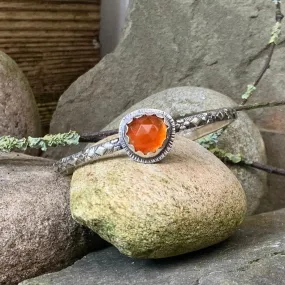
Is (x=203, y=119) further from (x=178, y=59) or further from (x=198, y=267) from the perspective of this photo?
(x=178, y=59)

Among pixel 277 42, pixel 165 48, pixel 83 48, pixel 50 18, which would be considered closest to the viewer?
pixel 277 42

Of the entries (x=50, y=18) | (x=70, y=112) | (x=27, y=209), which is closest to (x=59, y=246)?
(x=27, y=209)

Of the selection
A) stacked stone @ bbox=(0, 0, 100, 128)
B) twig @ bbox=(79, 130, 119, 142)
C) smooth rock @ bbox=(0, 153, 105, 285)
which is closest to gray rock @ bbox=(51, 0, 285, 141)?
stacked stone @ bbox=(0, 0, 100, 128)

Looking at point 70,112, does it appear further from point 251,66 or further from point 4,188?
point 4,188

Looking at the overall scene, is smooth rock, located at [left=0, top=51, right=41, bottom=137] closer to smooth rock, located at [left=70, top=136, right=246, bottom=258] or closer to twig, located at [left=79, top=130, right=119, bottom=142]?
twig, located at [left=79, top=130, right=119, bottom=142]

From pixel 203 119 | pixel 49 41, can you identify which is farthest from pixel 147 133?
pixel 49 41

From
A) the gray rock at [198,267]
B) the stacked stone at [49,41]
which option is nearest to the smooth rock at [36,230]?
the gray rock at [198,267]
